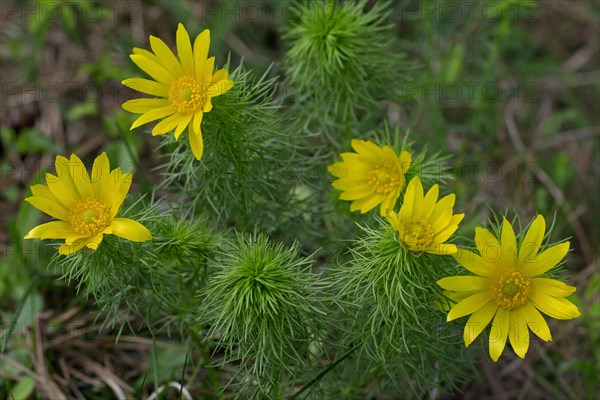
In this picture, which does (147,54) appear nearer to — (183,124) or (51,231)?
(183,124)

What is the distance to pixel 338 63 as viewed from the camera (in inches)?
91.2

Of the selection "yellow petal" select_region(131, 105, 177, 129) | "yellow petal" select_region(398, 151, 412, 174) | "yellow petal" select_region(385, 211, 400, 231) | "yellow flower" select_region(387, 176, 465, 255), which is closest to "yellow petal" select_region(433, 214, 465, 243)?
"yellow flower" select_region(387, 176, 465, 255)

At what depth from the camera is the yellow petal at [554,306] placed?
6.03ft

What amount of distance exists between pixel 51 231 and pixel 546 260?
1.29m

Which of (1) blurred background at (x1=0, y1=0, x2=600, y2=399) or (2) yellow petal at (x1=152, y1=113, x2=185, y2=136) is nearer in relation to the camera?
(2) yellow petal at (x1=152, y1=113, x2=185, y2=136)

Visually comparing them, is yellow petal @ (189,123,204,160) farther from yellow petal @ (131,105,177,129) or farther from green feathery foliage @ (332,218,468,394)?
green feathery foliage @ (332,218,468,394)

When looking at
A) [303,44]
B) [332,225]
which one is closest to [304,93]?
[303,44]

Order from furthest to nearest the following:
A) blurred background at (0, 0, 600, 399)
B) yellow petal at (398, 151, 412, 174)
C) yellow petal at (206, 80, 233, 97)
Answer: blurred background at (0, 0, 600, 399)
yellow petal at (398, 151, 412, 174)
yellow petal at (206, 80, 233, 97)

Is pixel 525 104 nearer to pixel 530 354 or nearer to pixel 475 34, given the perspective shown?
pixel 475 34

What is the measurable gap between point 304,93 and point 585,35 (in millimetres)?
2340

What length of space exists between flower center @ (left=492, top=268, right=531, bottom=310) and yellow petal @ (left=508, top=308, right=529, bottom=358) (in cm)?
4

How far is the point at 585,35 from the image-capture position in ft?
13.5

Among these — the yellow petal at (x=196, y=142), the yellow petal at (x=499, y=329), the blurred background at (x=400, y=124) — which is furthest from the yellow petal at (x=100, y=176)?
the yellow petal at (x=499, y=329)

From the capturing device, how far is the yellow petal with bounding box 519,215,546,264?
74.2 inches
